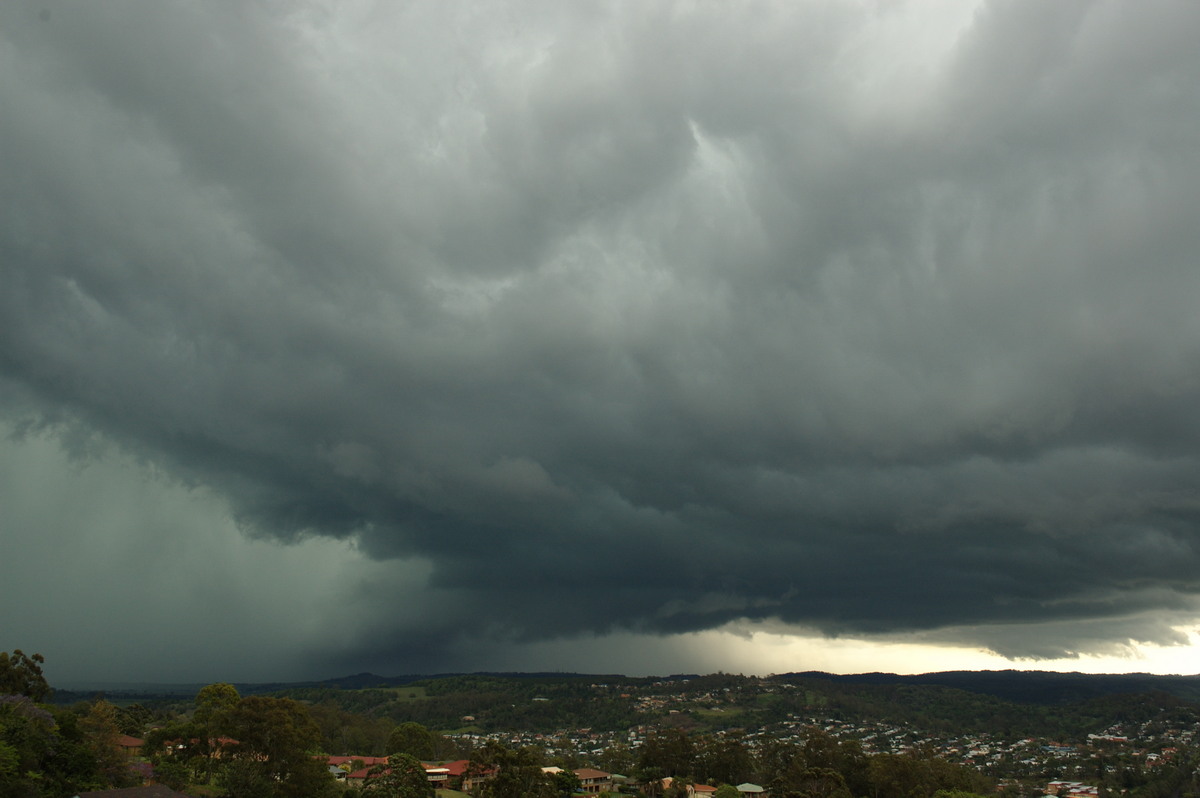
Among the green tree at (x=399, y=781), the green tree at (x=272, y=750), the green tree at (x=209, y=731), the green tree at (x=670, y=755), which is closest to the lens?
the green tree at (x=272, y=750)

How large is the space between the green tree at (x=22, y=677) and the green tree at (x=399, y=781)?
120ft

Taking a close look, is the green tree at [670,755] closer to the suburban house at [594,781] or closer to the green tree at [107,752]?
the suburban house at [594,781]

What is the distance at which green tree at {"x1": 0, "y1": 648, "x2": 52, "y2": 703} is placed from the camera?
253ft

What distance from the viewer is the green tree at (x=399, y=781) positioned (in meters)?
68.9

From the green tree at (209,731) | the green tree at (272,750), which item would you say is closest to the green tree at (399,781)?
the green tree at (272,750)

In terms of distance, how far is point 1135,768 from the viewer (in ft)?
538

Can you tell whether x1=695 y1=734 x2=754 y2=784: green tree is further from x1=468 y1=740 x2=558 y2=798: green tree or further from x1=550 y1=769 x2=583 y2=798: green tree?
x1=468 y1=740 x2=558 y2=798: green tree

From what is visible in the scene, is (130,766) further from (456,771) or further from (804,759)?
(804,759)

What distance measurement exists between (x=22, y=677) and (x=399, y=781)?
139 ft

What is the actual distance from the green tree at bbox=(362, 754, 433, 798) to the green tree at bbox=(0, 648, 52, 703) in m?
36.5

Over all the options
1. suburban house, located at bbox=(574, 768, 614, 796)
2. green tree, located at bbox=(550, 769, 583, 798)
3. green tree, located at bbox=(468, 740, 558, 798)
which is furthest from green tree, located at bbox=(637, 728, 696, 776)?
green tree, located at bbox=(468, 740, 558, 798)

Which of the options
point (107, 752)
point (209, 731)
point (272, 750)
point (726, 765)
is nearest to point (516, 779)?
point (272, 750)

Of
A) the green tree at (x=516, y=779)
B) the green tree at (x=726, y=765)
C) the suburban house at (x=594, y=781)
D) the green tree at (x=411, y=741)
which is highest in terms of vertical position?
the green tree at (x=516, y=779)

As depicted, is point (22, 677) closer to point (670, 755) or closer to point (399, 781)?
point (399, 781)
